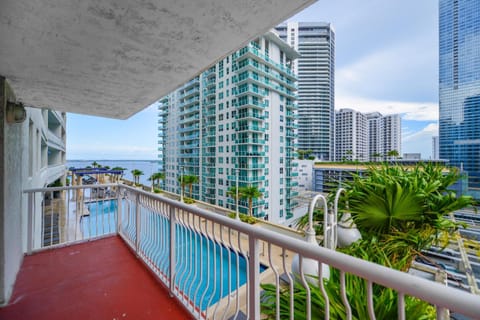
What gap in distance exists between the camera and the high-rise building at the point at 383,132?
39.1 ft

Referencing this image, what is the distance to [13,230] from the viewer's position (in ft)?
6.97

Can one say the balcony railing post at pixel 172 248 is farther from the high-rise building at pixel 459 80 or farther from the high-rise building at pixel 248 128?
the high-rise building at pixel 248 128

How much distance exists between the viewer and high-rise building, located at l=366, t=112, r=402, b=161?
11.9 m

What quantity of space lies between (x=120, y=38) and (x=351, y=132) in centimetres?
1739

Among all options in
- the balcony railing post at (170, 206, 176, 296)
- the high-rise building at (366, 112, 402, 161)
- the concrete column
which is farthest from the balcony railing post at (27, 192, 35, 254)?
the high-rise building at (366, 112, 402, 161)

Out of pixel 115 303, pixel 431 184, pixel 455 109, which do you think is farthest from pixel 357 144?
pixel 115 303

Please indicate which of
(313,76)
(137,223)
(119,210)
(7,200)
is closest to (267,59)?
(313,76)

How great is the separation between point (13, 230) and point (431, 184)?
4074mm

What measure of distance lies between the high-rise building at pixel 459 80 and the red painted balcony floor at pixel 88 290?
511cm

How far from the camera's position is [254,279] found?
1.15 metres

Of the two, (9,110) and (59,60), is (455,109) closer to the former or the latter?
(59,60)

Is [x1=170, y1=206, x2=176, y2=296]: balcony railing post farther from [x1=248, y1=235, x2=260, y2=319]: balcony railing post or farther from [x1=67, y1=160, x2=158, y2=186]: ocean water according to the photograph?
[x1=67, y1=160, x2=158, y2=186]: ocean water

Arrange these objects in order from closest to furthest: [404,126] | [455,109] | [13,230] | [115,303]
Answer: [115,303] → [13,230] → [455,109] → [404,126]

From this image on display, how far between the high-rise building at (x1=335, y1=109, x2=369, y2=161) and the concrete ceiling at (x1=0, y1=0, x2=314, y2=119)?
1259cm
